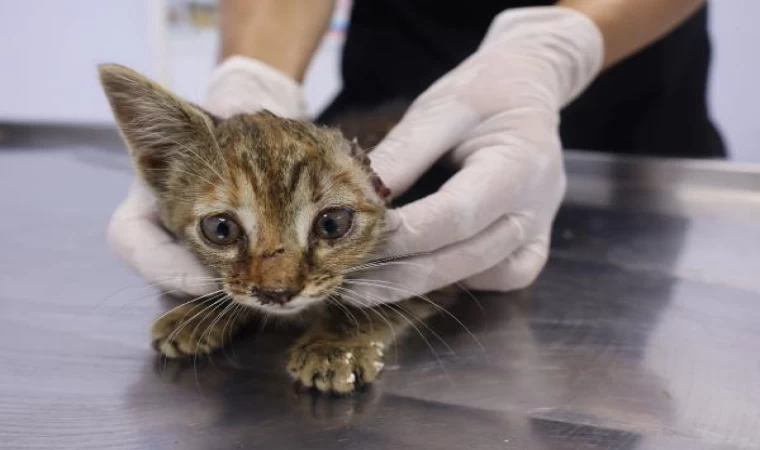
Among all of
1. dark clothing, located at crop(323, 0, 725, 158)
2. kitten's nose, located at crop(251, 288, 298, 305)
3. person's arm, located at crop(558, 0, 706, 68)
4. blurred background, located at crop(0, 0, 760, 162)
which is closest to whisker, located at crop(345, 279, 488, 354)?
kitten's nose, located at crop(251, 288, 298, 305)

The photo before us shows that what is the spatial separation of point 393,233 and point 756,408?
0.56 metres

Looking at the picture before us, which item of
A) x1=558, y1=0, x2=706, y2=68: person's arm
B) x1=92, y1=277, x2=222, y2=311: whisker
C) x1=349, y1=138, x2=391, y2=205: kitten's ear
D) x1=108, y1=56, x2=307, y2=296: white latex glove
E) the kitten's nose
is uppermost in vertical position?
x1=558, y1=0, x2=706, y2=68: person's arm

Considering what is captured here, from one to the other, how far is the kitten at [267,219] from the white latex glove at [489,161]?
2.6 inches

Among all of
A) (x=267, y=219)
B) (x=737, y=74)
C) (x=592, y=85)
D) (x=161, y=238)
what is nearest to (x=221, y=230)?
(x=267, y=219)

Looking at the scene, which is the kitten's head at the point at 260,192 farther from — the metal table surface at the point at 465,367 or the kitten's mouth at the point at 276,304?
the metal table surface at the point at 465,367

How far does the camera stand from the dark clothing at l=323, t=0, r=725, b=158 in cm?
192

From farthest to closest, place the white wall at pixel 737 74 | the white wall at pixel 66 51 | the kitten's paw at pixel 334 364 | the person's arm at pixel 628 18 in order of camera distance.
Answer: the white wall at pixel 66 51 → the white wall at pixel 737 74 → the person's arm at pixel 628 18 → the kitten's paw at pixel 334 364

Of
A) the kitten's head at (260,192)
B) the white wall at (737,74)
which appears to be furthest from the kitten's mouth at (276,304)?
the white wall at (737,74)

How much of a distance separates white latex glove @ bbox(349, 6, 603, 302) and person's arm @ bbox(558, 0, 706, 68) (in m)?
0.04

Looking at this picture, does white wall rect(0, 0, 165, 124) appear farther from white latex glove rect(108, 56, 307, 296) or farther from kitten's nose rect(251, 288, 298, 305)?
kitten's nose rect(251, 288, 298, 305)

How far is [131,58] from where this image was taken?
405 cm

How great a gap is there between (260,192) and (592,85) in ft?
4.14

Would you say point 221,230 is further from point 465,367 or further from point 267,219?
point 465,367

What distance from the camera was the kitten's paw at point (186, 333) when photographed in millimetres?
1060
